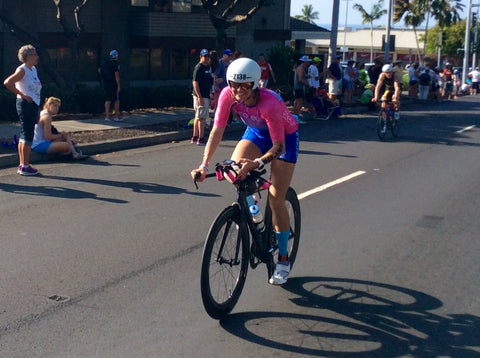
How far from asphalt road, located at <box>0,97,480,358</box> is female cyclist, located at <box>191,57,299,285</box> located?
1.90ft

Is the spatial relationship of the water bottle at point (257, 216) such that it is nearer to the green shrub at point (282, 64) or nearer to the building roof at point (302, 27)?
the green shrub at point (282, 64)

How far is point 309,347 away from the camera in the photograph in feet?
16.5

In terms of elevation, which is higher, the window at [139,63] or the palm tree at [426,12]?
the palm tree at [426,12]

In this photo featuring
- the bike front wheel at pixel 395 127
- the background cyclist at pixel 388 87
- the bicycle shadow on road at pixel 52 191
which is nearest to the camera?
the bicycle shadow on road at pixel 52 191

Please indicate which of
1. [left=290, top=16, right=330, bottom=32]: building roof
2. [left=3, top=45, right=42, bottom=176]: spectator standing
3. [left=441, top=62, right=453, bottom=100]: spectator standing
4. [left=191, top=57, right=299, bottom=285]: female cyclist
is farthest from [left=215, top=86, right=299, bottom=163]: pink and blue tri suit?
[left=290, top=16, right=330, bottom=32]: building roof

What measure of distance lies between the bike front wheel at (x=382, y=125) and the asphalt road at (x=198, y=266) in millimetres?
4254

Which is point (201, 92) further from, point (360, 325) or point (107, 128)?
point (360, 325)

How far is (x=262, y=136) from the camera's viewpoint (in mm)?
5805

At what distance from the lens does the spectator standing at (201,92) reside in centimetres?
1466

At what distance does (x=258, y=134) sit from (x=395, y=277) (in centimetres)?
190

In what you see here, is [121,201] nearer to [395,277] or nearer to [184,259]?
[184,259]

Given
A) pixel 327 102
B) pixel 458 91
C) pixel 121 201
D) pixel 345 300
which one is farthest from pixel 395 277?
pixel 458 91

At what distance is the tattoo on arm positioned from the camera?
17.6ft

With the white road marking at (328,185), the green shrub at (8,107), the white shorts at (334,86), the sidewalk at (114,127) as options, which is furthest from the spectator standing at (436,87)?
the white road marking at (328,185)
